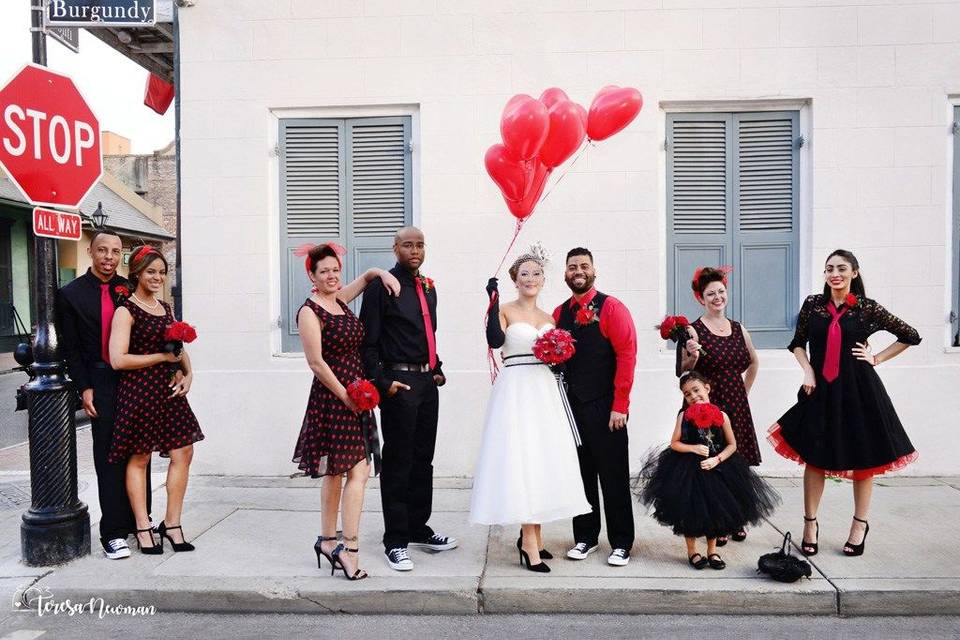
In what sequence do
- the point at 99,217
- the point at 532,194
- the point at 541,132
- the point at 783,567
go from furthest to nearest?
1. the point at 99,217
2. the point at 532,194
3. the point at 541,132
4. the point at 783,567

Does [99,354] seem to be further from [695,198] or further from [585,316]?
[695,198]

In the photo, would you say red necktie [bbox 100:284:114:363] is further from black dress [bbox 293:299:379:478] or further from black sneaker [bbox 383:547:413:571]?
black sneaker [bbox 383:547:413:571]

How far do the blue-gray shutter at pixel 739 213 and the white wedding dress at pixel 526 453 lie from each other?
10.3 ft

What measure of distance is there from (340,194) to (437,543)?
384 cm

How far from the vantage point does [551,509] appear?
4.44 meters

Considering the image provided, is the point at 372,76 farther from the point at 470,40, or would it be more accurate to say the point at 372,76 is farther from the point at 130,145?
the point at 130,145

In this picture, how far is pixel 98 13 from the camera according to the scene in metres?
5.35

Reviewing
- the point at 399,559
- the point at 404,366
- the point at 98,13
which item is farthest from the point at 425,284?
the point at 98,13

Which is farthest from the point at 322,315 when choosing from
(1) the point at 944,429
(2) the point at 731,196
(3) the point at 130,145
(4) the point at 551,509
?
(3) the point at 130,145

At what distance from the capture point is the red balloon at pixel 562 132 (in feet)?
16.9

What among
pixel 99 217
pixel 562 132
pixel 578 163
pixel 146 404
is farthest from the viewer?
pixel 99 217

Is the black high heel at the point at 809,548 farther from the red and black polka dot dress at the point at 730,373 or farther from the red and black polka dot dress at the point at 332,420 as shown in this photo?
the red and black polka dot dress at the point at 332,420

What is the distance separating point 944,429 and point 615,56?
4.63 metres

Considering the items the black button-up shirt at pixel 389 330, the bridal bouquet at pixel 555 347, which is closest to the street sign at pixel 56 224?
the black button-up shirt at pixel 389 330
